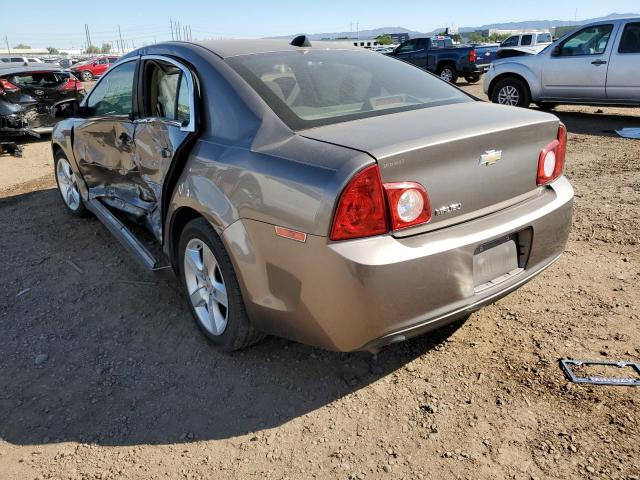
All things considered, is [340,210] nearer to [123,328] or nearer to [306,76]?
[306,76]

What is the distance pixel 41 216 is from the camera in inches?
224

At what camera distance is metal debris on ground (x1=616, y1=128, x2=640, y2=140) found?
8.09m

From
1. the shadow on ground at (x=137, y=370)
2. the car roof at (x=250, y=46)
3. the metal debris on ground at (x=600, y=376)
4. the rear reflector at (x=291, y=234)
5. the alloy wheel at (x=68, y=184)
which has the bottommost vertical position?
the shadow on ground at (x=137, y=370)

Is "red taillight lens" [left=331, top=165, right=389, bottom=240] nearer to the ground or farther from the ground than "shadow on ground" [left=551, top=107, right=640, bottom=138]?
farther from the ground

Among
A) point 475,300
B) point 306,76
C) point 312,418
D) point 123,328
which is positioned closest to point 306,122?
point 306,76

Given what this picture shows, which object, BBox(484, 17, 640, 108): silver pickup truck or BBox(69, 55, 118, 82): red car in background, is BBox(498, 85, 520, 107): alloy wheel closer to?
BBox(484, 17, 640, 108): silver pickup truck

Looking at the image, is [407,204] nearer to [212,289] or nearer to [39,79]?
[212,289]

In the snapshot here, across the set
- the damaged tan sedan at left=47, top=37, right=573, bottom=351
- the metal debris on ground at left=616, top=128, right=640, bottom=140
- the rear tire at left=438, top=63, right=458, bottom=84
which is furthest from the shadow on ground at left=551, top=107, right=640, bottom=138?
the rear tire at left=438, top=63, right=458, bottom=84

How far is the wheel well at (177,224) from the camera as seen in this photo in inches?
119

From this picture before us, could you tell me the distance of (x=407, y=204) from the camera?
219 centimetres

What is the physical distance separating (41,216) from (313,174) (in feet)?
14.9

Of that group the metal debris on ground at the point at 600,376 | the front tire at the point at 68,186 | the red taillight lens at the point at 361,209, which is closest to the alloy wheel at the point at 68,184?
the front tire at the point at 68,186

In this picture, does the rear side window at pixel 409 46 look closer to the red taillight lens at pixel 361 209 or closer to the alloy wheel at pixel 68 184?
the alloy wheel at pixel 68 184

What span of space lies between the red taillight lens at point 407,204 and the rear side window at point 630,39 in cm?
878
